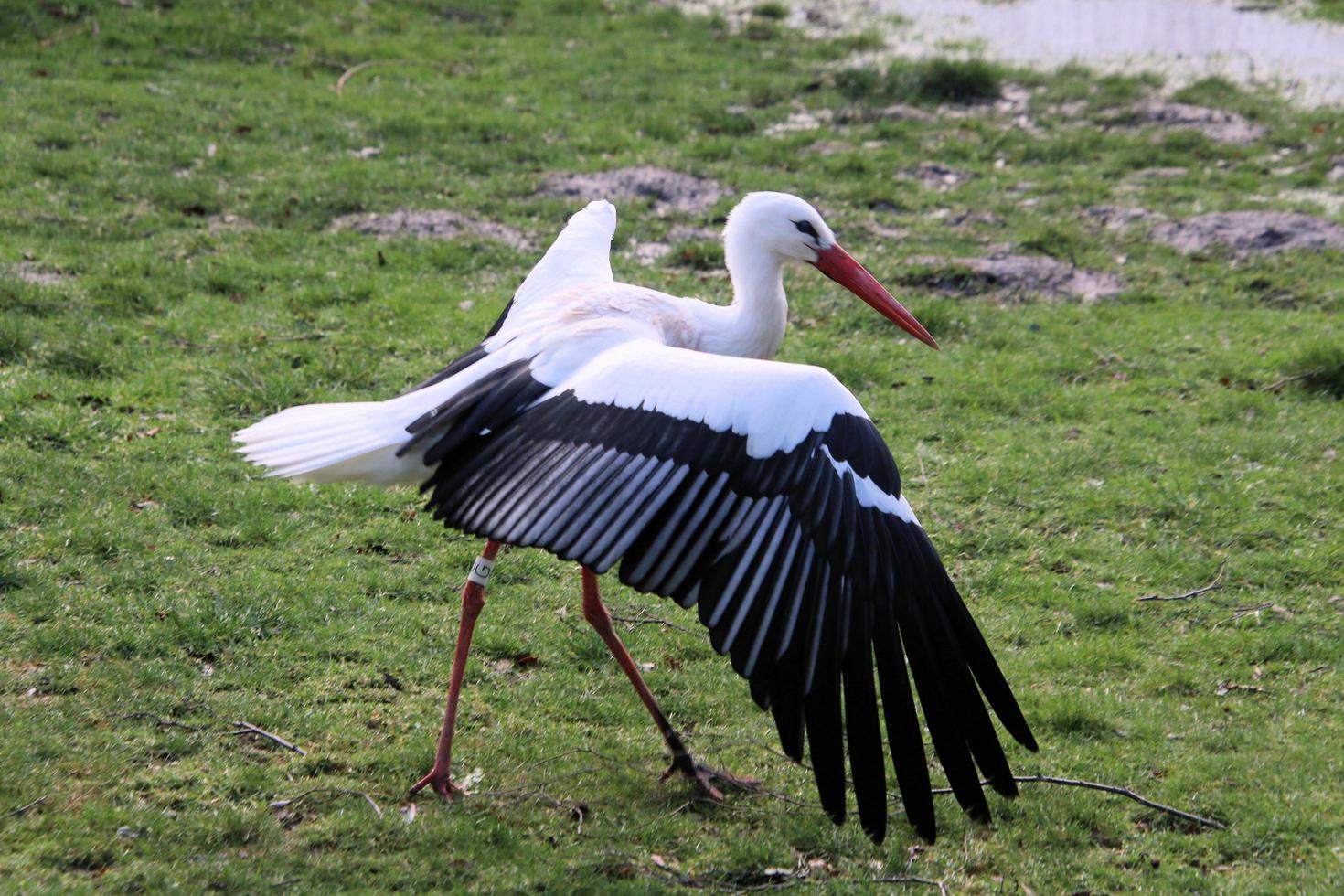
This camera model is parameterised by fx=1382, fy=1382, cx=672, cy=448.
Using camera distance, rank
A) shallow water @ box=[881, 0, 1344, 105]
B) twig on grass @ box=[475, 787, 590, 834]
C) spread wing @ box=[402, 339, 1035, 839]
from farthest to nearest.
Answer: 1. shallow water @ box=[881, 0, 1344, 105]
2. twig on grass @ box=[475, 787, 590, 834]
3. spread wing @ box=[402, 339, 1035, 839]

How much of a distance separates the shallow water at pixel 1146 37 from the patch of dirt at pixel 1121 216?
349 centimetres

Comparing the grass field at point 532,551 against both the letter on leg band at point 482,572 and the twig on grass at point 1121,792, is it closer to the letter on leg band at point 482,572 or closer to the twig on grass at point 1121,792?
the twig on grass at point 1121,792

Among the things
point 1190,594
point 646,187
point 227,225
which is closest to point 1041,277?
point 646,187

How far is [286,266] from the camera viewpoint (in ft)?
27.3

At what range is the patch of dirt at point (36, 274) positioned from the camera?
7.71 metres

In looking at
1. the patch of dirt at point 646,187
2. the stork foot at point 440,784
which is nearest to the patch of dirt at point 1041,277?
the patch of dirt at point 646,187

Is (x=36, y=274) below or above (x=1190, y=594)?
above

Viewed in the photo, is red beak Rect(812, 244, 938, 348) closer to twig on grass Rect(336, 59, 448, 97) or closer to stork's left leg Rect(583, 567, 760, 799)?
stork's left leg Rect(583, 567, 760, 799)

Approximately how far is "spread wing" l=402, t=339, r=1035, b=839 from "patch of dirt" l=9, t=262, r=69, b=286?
15.6 ft

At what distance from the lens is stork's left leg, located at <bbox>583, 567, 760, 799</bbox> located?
14.8 ft

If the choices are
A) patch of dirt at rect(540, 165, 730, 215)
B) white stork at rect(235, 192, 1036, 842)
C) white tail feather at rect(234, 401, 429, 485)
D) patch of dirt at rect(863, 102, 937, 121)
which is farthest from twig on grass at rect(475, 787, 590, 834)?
patch of dirt at rect(863, 102, 937, 121)

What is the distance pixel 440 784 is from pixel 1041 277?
586cm

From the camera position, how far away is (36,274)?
7.85 metres

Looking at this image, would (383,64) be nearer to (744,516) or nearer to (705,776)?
(705,776)
